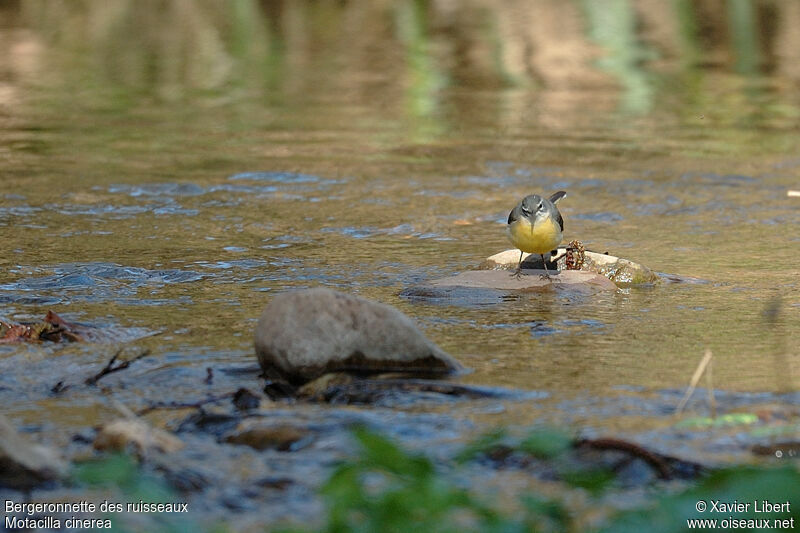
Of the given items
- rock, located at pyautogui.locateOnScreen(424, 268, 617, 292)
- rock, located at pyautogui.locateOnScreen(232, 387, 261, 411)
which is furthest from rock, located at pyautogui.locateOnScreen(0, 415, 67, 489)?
rock, located at pyautogui.locateOnScreen(424, 268, 617, 292)

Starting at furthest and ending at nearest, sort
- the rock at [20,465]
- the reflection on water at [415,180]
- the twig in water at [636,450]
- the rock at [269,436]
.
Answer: the reflection on water at [415,180] < the rock at [269,436] < the twig in water at [636,450] < the rock at [20,465]

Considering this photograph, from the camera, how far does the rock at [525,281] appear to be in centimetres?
684

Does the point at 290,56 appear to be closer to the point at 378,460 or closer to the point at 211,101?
the point at 211,101

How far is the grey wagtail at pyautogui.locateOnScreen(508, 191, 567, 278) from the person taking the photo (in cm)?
689

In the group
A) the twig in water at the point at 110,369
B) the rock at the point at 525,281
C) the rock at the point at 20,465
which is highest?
the rock at the point at 20,465

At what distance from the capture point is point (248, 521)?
3.63 meters

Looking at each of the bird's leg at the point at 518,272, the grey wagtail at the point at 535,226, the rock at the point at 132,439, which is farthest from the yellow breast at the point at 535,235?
the rock at the point at 132,439

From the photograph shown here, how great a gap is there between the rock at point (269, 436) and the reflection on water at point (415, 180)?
1120 mm

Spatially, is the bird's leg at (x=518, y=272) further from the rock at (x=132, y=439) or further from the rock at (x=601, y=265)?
the rock at (x=132, y=439)

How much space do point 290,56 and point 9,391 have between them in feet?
46.8

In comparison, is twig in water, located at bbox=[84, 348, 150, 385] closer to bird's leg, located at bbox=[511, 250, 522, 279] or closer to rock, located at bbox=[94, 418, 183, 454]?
rock, located at bbox=[94, 418, 183, 454]

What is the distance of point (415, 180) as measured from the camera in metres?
10.2

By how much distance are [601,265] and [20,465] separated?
4.32 metres

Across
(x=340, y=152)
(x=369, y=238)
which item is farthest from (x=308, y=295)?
(x=340, y=152)
